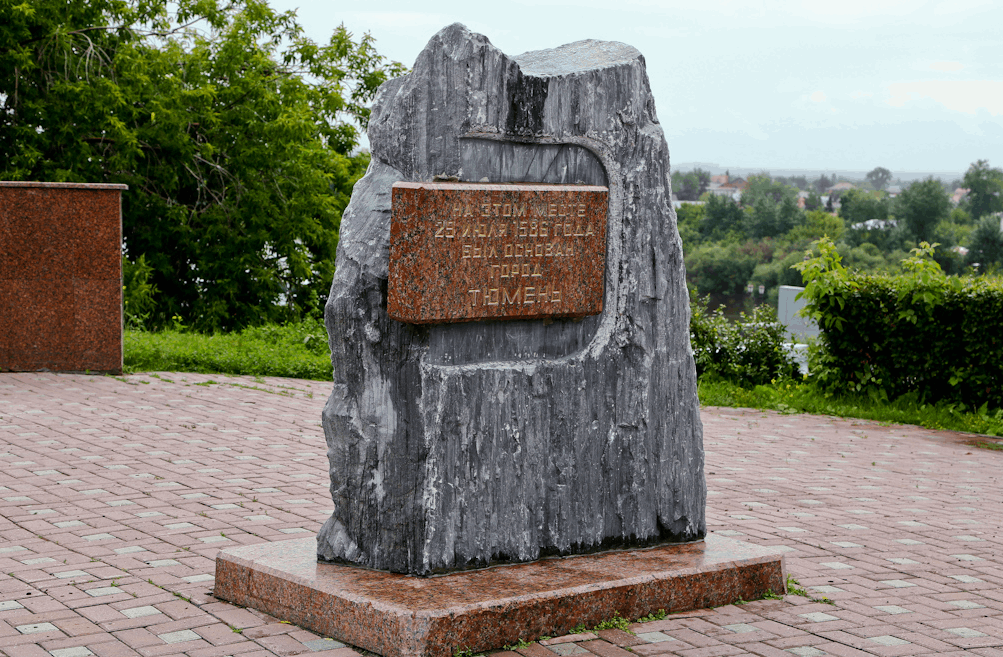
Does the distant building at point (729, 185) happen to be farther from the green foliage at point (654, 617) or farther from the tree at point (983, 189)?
the green foliage at point (654, 617)

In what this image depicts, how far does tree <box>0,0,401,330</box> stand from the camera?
16.7 meters

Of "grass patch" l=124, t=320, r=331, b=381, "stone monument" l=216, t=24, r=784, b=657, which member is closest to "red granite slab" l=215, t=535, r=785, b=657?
"stone monument" l=216, t=24, r=784, b=657

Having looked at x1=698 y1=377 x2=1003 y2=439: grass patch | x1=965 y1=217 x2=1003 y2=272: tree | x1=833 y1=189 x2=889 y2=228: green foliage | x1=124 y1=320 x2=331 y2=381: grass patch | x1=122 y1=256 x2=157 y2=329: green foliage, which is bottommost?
x1=698 y1=377 x2=1003 y2=439: grass patch

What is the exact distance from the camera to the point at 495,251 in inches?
178

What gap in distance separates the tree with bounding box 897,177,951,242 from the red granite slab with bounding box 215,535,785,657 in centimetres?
4729

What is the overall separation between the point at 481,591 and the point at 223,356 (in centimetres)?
849

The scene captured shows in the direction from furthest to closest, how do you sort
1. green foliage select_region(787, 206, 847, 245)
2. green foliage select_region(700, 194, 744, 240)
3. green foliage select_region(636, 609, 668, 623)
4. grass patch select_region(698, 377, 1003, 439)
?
green foliage select_region(787, 206, 847, 245)
green foliage select_region(700, 194, 744, 240)
grass patch select_region(698, 377, 1003, 439)
green foliage select_region(636, 609, 668, 623)

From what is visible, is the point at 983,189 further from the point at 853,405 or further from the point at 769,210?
the point at 853,405

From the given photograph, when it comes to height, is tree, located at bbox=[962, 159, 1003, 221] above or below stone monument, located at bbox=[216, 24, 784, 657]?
above

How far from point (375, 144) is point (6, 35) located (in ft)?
45.8

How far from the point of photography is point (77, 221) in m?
10.6

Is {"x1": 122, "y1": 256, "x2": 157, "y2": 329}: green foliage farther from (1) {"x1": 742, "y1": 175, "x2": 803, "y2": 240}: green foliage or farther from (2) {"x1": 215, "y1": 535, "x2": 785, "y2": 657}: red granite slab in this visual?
(1) {"x1": 742, "y1": 175, "x2": 803, "y2": 240}: green foliage

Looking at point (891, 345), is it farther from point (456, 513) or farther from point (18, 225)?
point (18, 225)

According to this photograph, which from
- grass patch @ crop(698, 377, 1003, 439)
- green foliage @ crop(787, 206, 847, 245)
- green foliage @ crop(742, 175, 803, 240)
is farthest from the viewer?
green foliage @ crop(787, 206, 847, 245)
